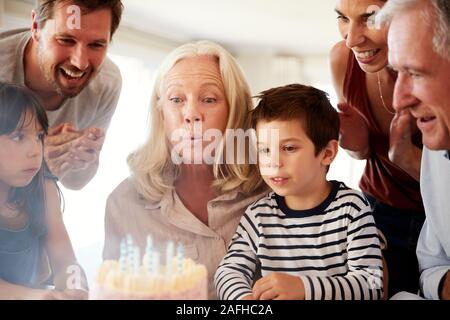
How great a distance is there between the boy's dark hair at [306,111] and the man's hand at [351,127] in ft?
0.13

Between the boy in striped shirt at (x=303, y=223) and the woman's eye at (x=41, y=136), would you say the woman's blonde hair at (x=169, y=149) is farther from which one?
the woman's eye at (x=41, y=136)

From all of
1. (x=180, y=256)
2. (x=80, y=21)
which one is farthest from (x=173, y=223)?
(x=80, y=21)

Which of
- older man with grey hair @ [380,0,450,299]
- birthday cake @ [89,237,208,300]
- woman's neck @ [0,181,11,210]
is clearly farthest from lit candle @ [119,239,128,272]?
older man with grey hair @ [380,0,450,299]

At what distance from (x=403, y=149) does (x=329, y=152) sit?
0.50ft

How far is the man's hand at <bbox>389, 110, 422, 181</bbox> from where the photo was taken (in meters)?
1.05

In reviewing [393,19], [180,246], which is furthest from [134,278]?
[393,19]

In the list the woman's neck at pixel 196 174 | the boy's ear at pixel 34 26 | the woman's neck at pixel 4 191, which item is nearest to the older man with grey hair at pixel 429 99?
the woman's neck at pixel 196 174

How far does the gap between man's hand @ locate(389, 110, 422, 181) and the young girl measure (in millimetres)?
703

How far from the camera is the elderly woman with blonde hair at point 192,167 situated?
1085 mm

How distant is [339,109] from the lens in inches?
42.2

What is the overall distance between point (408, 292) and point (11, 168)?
0.87 m

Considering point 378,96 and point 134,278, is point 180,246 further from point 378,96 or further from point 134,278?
point 378,96

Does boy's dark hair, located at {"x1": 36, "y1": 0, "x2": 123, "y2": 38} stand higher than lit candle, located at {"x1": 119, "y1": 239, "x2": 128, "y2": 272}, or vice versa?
boy's dark hair, located at {"x1": 36, "y1": 0, "x2": 123, "y2": 38}

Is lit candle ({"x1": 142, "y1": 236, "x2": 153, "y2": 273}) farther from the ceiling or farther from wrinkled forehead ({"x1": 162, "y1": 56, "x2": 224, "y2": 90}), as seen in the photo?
the ceiling
